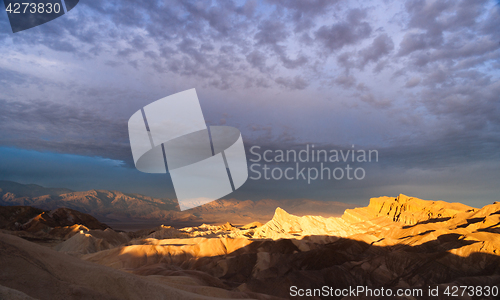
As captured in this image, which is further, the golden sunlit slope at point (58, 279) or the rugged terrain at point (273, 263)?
the rugged terrain at point (273, 263)

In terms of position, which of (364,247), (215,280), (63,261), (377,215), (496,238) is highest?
(63,261)

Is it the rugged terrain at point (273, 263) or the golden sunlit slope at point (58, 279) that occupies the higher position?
the golden sunlit slope at point (58, 279)

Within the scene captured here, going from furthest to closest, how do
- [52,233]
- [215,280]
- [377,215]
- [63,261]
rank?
[377,215] < [52,233] < [215,280] < [63,261]

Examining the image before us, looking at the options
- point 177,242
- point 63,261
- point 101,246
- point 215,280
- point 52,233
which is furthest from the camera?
point 52,233

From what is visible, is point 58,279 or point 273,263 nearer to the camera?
point 58,279

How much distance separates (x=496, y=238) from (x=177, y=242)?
52733 millimetres

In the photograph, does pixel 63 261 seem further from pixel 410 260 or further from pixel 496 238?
pixel 496 238

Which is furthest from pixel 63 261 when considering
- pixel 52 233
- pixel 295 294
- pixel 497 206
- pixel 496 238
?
pixel 52 233

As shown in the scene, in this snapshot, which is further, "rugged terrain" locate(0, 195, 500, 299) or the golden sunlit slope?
"rugged terrain" locate(0, 195, 500, 299)

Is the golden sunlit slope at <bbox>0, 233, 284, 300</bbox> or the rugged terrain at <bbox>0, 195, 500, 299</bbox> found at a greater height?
the golden sunlit slope at <bbox>0, 233, 284, 300</bbox>

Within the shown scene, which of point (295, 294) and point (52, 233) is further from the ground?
point (295, 294)

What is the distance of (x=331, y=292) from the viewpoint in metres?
32.5

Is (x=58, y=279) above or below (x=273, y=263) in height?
above

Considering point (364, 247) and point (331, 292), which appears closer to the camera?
point (331, 292)
